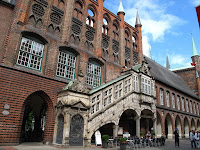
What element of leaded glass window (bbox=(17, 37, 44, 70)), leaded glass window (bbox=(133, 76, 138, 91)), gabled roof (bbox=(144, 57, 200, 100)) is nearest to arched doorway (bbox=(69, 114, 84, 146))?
leaded glass window (bbox=(17, 37, 44, 70))

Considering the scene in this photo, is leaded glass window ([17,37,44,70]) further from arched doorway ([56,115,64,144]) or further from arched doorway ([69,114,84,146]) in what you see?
Result: arched doorway ([69,114,84,146])

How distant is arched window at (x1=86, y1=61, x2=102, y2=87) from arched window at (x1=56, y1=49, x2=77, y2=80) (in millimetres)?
1781

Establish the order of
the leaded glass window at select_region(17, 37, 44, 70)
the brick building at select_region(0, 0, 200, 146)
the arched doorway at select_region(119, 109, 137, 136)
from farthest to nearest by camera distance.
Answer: the arched doorway at select_region(119, 109, 137, 136)
the leaded glass window at select_region(17, 37, 44, 70)
the brick building at select_region(0, 0, 200, 146)

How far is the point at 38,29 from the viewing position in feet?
42.4

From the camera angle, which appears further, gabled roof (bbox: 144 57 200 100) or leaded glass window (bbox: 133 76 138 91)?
gabled roof (bbox: 144 57 200 100)

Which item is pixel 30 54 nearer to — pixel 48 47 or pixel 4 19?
pixel 48 47

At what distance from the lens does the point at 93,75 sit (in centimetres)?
1616

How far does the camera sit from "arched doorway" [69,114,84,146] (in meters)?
10.5

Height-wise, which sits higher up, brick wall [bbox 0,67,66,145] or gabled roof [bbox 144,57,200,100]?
gabled roof [bbox 144,57,200,100]

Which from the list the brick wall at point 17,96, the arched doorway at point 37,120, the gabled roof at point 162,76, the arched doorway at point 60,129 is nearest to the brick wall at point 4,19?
the brick wall at point 17,96

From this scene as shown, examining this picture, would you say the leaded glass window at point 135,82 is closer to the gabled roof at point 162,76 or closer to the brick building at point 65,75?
the brick building at point 65,75

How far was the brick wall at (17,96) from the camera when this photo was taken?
978 cm

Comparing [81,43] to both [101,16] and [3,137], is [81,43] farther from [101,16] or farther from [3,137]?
[3,137]

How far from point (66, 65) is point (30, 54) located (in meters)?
3.02
